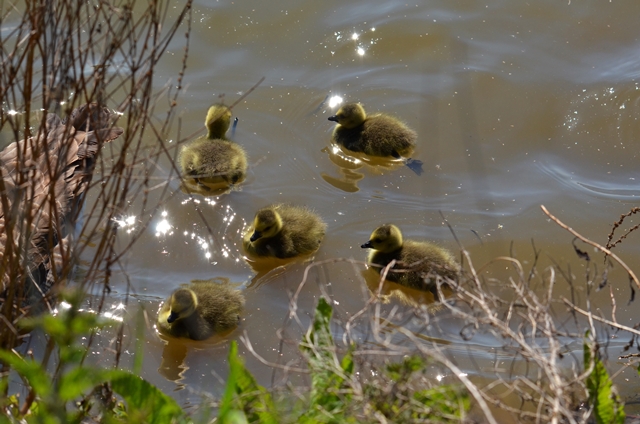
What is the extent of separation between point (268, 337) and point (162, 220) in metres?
1.19

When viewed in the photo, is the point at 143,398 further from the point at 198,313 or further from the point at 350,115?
the point at 350,115

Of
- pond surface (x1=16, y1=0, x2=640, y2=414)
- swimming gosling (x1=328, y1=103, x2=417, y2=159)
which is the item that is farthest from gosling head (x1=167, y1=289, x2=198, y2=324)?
swimming gosling (x1=328, y1=103, x2=417, y2=159)

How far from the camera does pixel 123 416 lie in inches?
110

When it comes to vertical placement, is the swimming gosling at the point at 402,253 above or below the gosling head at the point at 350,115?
below

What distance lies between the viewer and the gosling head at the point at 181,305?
3781mm

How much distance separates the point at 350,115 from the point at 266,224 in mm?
Result: 1284

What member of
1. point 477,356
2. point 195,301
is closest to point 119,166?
point 195,301

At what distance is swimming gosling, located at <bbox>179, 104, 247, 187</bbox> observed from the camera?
4.85 meters

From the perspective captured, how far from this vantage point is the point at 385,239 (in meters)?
4.26

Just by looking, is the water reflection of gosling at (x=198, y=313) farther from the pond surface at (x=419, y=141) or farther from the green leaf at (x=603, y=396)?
the green leaf at (x=603, y=396)

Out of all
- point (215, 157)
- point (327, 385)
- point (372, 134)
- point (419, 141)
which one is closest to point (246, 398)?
point (327, 385)

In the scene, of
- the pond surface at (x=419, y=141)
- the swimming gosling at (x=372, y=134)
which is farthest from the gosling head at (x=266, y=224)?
the swimming gosling at (x=372, y=134)

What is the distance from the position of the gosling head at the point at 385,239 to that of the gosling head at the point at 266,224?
0.51 meters

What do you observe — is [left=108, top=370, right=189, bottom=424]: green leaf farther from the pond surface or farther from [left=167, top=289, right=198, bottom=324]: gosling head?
[left=167, top=289, right=198, bottom=324]: gosling head
